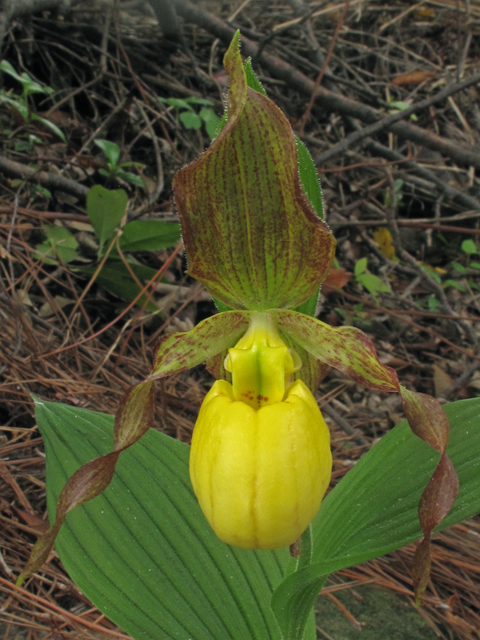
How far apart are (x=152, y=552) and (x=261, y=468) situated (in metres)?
0.43

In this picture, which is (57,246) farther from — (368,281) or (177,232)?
(368,281)

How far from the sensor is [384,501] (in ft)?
3.17

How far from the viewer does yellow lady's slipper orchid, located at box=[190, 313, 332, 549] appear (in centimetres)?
77

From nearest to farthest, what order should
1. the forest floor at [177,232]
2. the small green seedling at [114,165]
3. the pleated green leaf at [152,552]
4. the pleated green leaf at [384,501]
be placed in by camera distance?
the pleated green leaf at [384,501] → the pleated green leaf at [152,552] → the forest floor at [177,232] → the small green seedling at [114,165]

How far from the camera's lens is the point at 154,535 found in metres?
1.05

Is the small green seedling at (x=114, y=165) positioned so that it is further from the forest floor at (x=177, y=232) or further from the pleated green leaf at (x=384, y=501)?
the pleated green leaf at (x=384, y=501)

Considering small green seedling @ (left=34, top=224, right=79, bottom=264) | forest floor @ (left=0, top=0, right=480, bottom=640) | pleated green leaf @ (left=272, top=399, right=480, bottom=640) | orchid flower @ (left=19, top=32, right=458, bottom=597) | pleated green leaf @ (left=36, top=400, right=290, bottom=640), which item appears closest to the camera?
orchid flower @ (left=19, top=32, right=458, bottom=597)

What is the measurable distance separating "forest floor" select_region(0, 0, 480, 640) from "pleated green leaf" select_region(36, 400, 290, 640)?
25cm

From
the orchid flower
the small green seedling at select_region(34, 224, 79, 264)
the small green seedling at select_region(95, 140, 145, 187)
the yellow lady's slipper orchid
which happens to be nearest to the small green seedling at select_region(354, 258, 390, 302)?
the small green seedling at select_region(95, 140, 145, 187)

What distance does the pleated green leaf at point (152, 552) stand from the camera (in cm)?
99

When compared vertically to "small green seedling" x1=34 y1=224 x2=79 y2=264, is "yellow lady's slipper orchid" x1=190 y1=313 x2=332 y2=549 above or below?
above

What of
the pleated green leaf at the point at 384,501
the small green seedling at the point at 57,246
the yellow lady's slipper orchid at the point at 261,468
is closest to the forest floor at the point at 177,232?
the small green seedling at the point at 57,246

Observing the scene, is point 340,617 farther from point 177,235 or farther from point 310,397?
point 177,235

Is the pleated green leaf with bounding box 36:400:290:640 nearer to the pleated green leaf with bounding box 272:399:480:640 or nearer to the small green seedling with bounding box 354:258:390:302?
the pleated green leaf with bounding box 272:399:480:640
